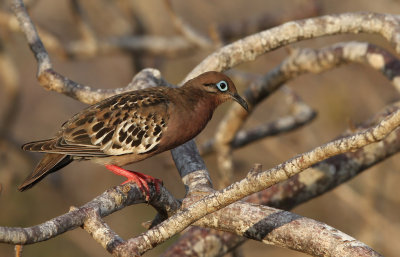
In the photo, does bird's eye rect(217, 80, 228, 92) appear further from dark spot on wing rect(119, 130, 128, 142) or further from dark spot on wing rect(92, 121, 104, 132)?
dark spot on wing rect(92, 121, 104, 132)

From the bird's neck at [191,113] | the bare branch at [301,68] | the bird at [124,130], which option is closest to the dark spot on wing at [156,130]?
the bird at [124,130]

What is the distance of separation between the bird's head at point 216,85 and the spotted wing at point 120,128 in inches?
18.2

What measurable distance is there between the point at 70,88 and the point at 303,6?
497 cm

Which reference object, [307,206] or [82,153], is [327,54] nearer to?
[82,153]

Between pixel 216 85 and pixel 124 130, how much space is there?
97cm

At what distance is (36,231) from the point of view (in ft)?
11.2

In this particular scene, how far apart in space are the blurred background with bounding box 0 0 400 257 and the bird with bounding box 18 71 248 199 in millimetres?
2464

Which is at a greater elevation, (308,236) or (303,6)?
(303,6)

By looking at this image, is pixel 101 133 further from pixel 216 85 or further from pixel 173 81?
pixel 173 81

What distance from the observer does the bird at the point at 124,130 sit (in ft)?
18.8

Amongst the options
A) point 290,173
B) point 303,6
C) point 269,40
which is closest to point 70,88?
point 269,40

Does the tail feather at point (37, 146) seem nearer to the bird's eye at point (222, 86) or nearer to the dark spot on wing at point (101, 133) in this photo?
the dark spot on wing at point (101, 133)

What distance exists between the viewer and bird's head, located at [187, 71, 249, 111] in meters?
6.11

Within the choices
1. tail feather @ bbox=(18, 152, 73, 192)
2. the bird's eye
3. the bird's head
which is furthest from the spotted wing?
the bird's eye
